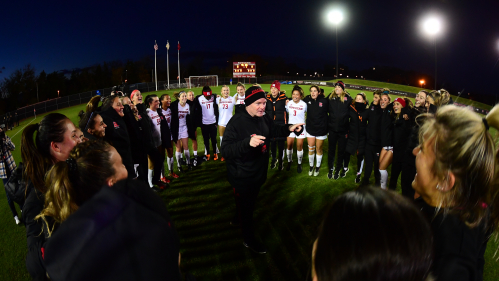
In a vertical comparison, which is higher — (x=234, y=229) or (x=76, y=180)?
(x=76, y=180)

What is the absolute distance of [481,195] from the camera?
4.28 ft

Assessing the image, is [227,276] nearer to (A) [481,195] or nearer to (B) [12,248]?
(A) [481,195]

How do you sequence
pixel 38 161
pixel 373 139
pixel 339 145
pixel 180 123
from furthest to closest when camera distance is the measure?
pixel 180 123, pixel 339 145, pixel 373 139, pixel 38 161

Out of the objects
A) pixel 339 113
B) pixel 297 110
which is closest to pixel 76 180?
pixel 339 113

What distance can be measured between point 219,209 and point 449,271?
15.7ft

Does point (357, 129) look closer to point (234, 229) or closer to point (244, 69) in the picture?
point (234, 229)

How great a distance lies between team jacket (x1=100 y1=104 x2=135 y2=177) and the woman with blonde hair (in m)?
4.28

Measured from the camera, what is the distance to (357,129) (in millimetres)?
6605

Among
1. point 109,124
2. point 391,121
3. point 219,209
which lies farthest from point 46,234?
point 391,121

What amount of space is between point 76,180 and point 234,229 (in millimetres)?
3634

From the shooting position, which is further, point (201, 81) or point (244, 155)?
point (201, 81)

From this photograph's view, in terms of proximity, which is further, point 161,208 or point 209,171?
point 209,171

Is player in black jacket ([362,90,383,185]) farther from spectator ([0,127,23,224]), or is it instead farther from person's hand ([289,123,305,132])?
spectator ([0,127,23,224])

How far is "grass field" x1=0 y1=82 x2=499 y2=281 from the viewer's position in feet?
12.4
